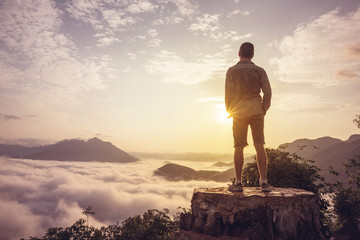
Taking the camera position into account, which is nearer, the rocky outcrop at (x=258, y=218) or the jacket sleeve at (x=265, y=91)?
the rocky outcrop at (x=258, y=218)

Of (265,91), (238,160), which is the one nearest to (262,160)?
(238,160)

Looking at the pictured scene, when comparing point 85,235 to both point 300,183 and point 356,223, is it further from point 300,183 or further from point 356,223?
point 356,223

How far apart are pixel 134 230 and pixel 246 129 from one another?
21692 mm

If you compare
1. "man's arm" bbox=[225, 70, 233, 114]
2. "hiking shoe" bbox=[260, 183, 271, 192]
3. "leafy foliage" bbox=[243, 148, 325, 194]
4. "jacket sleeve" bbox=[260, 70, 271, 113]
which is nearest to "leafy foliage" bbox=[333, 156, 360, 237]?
"leafy foliage" bbox=[243, 148, 325, 194]

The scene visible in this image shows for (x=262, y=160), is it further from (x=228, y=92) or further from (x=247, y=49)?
(x=247, y=49)

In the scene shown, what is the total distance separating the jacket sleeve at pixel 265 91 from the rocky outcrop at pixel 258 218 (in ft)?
6.42

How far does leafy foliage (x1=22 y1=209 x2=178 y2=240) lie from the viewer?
20.7 m

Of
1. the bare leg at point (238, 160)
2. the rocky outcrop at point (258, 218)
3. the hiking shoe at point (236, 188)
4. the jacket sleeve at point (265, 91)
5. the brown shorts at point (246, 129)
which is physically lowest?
the rocky outcrop at point (258, 218)

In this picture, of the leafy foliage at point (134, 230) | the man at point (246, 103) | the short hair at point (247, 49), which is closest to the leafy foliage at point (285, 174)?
the leafy foliage at point (134, 230)

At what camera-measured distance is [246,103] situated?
5.00 meters

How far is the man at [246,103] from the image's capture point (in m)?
4.93

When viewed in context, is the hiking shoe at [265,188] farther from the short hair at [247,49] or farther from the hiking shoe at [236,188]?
the short hair at [247,49]

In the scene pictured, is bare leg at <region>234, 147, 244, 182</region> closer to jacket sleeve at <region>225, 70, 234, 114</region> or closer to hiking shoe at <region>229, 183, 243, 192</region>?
hiking shoe at <region>229, 183, 243, 192</region>

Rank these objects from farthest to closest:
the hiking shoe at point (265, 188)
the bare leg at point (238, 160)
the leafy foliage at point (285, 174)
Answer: the leafy foliage at point (285, 174), the bare leg at point (238, 160), the hiking shoe at point (265, 188)
